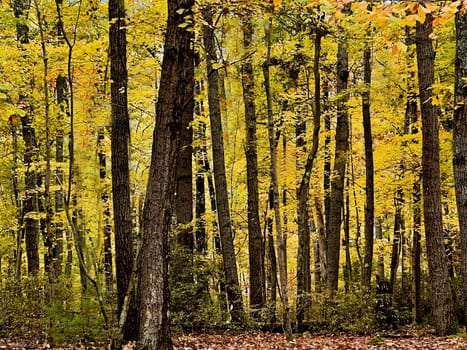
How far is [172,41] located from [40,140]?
10.9m

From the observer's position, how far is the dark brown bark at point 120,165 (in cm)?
751

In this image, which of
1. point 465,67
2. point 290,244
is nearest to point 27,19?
point 465,67

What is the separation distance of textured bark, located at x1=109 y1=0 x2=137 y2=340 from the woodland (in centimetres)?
3

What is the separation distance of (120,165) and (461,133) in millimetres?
5267

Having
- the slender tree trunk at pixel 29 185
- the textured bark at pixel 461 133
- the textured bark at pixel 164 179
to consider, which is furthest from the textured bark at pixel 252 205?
Result: the textured bark at pixel 164 179

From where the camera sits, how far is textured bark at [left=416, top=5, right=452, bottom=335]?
9.35 meters

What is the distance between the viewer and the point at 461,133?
24.2ft

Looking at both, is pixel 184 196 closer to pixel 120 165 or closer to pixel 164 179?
pixel 120 165

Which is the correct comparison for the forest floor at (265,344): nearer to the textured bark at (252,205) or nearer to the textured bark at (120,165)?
the textured bark at (120,165)

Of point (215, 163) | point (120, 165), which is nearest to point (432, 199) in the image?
point (215, 163)

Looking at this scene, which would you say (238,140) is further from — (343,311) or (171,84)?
(171,84)

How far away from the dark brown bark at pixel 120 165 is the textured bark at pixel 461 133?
500cm

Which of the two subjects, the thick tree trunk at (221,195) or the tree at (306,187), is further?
the thick tree trunk at (221,195)

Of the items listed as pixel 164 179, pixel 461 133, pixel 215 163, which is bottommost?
pixel 164 179
